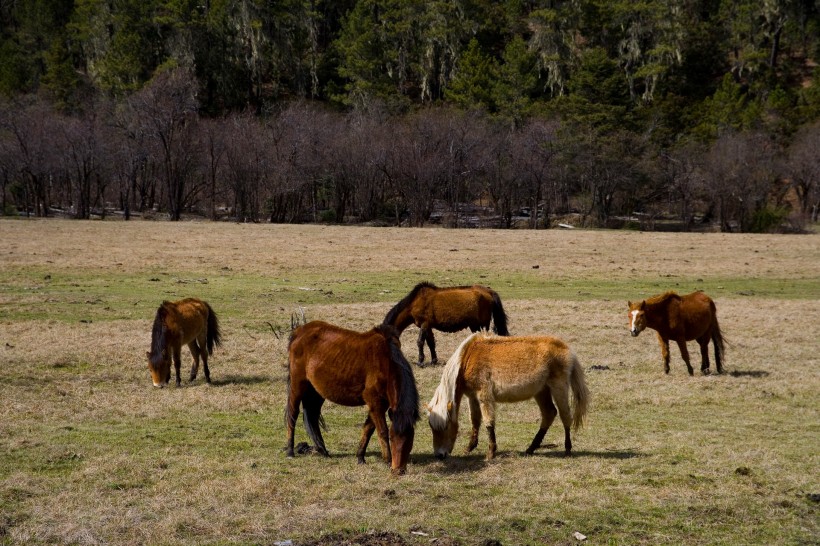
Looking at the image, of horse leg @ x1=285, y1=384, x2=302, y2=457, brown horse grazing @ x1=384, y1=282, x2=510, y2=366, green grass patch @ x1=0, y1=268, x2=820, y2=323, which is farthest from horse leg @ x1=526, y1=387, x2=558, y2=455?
green grass patch @ x1=0, y1=268, x2=820, y2=323

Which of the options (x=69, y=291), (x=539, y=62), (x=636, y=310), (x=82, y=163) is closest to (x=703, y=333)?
(x=636, y=310)

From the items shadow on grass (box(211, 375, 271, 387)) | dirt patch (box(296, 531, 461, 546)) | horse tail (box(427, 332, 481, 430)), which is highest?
horse tail (box(427, 332, 481, 430))

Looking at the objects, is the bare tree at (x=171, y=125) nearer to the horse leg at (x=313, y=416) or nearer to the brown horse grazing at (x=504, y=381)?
the horse leg at (x=313, y=416)

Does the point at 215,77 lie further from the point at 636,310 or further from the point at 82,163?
the point at 636,310

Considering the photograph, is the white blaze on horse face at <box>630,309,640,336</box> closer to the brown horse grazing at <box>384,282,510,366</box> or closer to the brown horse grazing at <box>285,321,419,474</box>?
the brown horse grazing at <box>384,282,510,366</box>

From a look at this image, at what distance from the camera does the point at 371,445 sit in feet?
34.3

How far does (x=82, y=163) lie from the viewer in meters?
64.0

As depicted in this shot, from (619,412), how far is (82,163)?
60.5 m

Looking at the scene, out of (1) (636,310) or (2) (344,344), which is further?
(1) (636,310)

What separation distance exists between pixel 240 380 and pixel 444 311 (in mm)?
4231

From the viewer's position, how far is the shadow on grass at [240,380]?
46.0 feet

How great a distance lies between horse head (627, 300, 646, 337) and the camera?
14.9 metres

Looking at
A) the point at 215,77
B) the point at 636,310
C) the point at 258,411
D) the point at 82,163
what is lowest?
the point at 258,411

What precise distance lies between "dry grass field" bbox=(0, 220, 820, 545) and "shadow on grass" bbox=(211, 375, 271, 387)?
0.08 m
